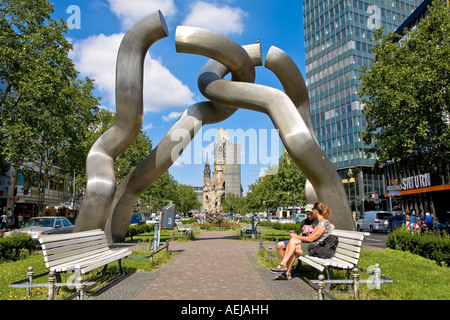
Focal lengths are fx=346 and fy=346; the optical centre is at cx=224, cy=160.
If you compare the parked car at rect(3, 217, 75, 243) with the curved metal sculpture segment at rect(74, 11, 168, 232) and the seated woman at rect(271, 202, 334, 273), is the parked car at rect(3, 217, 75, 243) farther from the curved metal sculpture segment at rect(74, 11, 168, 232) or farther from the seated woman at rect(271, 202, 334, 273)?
the seated woman at rect(271, 202, 334, 273)

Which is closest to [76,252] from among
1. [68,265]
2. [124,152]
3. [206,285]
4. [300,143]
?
[68,265]

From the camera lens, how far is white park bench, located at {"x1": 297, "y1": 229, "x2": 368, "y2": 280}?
555cm

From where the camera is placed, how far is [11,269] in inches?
344

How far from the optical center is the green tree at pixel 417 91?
18.3 metres

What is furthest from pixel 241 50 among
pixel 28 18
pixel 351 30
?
pixel 351 30

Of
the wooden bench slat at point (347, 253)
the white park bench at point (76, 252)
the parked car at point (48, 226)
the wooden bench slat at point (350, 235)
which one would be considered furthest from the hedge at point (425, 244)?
the parked car at point (48, 226)

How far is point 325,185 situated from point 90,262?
672cm

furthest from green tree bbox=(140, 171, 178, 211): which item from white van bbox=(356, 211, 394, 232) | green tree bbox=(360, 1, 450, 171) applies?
green tree bbox=(360, 1, 450, 171)

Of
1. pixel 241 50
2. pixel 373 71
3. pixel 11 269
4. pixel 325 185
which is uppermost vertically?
pixel 373 71

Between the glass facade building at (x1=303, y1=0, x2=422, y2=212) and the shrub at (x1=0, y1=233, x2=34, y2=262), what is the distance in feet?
163

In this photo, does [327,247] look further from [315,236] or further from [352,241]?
[352,241]

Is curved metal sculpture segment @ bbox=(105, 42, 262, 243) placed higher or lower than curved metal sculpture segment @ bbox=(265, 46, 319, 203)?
lower

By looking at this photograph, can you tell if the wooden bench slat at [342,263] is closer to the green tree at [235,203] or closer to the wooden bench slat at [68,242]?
Result: the wooden bench slat at [68,242]

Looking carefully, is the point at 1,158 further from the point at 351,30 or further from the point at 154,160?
the point at 351,30
